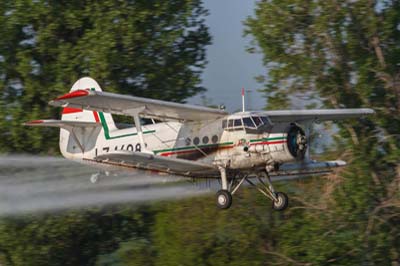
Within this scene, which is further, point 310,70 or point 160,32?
point 160,32

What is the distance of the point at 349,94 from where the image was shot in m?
26.2

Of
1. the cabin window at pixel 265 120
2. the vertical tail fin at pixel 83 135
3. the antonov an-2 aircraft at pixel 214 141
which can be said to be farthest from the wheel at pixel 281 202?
the vertical tail fin at pixel 83 135

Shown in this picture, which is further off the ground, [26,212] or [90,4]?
[90,4]

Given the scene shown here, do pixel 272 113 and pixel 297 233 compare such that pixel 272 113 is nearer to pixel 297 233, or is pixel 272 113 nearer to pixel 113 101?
pixel 113 101

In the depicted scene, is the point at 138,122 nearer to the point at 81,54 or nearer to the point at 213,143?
the point at 213,143

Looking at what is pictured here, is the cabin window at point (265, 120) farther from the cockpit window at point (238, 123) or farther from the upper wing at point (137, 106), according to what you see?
the upper wing at point (137, 106)

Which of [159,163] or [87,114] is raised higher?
[87,114]

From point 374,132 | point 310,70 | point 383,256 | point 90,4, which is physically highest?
point 90,4

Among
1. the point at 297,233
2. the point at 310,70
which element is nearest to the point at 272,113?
the point at 310,70

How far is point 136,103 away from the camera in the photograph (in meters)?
18.7

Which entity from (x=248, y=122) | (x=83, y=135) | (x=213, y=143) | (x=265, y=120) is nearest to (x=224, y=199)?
(x=213, y=143)

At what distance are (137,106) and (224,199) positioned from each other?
2.55m

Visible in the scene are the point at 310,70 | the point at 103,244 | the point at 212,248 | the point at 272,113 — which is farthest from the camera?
the point at 103,244

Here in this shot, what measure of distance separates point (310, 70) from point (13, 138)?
8466mm
